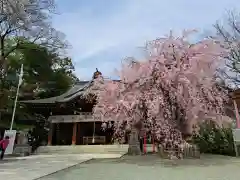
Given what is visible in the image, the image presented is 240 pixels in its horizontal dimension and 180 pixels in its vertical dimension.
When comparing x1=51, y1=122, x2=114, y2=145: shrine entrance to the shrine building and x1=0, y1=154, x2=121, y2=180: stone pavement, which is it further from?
x1=0, y1=154, x2=121, y2=180: stone pavement

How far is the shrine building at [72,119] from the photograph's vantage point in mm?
23312

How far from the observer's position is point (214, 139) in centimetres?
1602

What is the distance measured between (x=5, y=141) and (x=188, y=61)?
10.5m

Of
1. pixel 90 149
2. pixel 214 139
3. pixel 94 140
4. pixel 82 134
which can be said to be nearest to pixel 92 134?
pixel 82 134

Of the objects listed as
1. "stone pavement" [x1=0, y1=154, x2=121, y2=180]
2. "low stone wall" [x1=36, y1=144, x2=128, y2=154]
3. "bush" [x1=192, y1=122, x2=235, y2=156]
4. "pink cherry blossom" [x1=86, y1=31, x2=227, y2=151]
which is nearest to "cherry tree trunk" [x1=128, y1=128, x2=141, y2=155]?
"pink cherry blossom" [x1=86, y1=31, x2=227, y2=151]

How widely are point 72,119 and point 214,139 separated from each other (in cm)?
1231

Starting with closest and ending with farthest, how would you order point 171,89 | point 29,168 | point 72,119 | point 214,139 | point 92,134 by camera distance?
1. point 29,168
2. point 171,89
3. point 214,139
4. point 72,119
5. point 92,134

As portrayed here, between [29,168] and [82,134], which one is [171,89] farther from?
[82,134]

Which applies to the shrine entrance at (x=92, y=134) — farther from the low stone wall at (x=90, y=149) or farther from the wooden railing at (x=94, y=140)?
the low stone wall at (x=90, y=149)

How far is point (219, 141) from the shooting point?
1582 cm

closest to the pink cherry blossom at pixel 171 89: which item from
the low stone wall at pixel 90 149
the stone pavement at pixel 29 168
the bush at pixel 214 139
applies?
the bush at pixel 214 139

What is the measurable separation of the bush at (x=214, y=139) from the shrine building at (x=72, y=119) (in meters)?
9.30

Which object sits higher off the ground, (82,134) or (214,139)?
(82,134)

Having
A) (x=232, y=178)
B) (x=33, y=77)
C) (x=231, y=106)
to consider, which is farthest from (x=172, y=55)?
(x=33, y=77)
